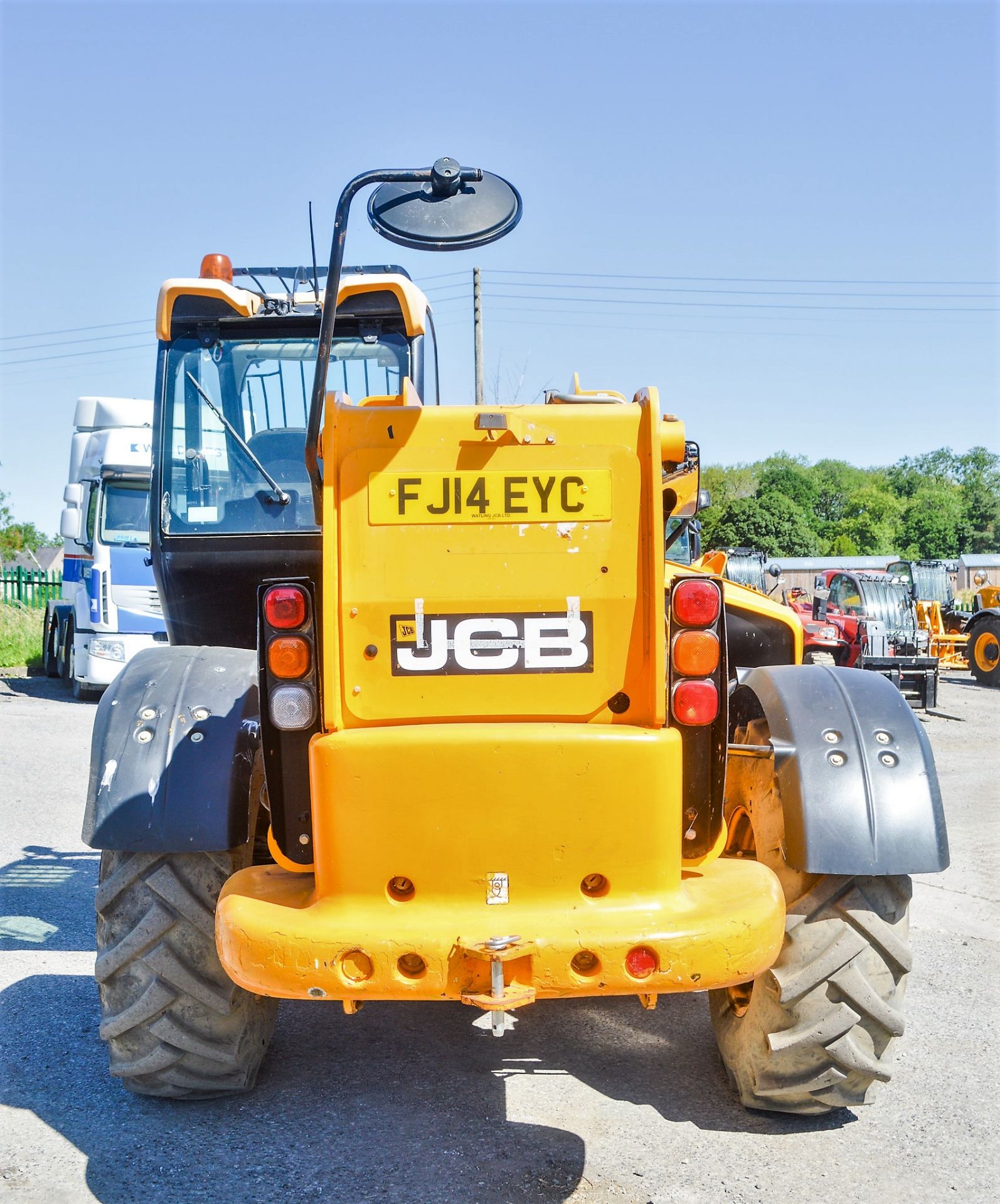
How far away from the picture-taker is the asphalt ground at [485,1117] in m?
3.11

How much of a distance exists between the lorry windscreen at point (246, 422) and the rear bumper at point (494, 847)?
2.40 meters

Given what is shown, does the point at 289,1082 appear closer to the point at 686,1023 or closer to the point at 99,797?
the point at 99,797

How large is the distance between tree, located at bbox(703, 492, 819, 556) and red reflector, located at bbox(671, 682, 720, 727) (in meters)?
48.7

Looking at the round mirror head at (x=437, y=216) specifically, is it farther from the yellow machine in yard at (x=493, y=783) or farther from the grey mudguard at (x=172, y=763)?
the grey mudguard at (x=172, y=763)

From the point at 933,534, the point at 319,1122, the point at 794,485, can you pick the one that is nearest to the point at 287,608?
the point at 319,1122

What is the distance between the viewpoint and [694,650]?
3084mm

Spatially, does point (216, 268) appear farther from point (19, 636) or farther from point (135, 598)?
point (19, 636)

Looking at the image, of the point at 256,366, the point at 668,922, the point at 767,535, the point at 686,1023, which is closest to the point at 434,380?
the point at 256,366

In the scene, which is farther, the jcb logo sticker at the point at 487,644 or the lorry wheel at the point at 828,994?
the lorry wheel at the point at 828,994

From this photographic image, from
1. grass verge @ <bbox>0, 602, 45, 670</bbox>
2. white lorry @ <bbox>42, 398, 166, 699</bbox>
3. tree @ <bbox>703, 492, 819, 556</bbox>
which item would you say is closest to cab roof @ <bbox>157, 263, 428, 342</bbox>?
white lorry @ <bbox>42, 398, 166, 699</bbox>

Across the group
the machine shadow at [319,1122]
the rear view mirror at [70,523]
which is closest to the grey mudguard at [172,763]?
the machine shadow at [319,1122]

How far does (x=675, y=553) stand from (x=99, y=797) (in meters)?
9.95

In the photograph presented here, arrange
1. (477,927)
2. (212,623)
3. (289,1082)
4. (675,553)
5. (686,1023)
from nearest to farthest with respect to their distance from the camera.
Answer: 1. (477,927)
2. (289,1082)
3. (686,1023)
4. (212,623)
5. (675,553)

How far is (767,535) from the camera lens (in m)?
53.6
